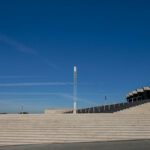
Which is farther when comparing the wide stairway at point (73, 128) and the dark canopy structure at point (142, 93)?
the dark canopy structure at point (142, 93)

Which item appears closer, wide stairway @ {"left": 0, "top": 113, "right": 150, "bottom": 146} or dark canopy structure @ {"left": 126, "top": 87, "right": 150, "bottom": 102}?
wide stairway @ {"left": 0, "top": 113, "right": 150, "bottom": 146}

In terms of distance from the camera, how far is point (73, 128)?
14023mm

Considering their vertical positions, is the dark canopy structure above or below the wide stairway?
above

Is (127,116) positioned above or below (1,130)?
above

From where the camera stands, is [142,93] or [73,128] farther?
[142,93]

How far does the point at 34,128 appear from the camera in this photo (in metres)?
14.1

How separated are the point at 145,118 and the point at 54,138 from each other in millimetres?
7762

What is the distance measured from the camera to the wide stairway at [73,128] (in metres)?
12.8

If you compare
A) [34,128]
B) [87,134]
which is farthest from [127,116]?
[34,128]

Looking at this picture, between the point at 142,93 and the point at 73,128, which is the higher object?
the point at 142,93

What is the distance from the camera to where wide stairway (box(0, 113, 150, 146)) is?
505 inches

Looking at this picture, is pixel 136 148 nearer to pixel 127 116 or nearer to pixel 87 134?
pixel 87 134

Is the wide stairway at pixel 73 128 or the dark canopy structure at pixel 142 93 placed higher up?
the dark canopy structure at pixel 142 93

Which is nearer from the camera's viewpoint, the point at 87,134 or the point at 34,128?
the point at 87,134
